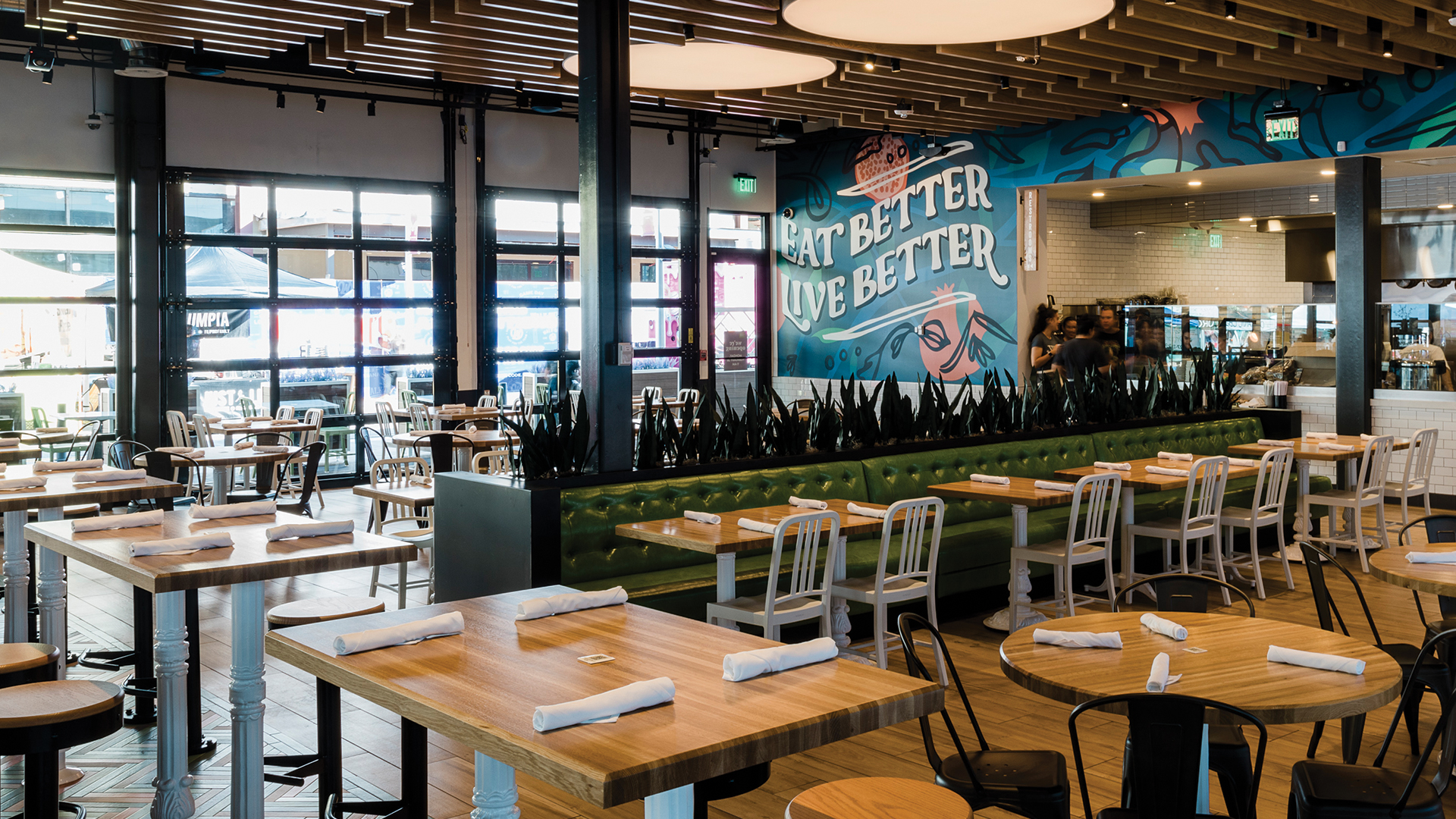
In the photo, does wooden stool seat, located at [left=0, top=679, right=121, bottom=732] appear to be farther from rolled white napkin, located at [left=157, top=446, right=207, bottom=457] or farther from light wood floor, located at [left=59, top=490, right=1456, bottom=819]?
rolled white napkin, located at [left=157, top=446, right=207, bottom=457]

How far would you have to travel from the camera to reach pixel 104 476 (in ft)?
16.8

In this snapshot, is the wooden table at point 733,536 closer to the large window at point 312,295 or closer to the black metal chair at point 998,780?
the black metal chair at point 998,780

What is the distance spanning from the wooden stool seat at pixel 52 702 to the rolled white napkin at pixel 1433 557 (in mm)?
4221

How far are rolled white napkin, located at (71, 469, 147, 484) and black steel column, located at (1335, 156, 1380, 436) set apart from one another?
31.3ft

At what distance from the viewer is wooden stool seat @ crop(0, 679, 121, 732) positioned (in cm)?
293

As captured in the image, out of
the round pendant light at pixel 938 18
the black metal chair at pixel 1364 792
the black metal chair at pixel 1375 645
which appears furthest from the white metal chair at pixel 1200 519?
the black metal chair at pixel 1364 792

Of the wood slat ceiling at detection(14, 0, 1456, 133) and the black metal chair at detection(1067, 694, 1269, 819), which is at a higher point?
the wood slat ceiling at detection(14, 0, 1456, 133)

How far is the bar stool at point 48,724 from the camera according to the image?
9.56 feet

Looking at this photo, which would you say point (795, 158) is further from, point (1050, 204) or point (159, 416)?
point (159, 416)

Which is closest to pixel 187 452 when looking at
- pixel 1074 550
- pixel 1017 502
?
pixel 1017 502

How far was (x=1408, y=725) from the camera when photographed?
4133 millimetres

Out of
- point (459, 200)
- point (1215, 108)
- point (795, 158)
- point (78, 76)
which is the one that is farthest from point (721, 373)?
point (78, 76)

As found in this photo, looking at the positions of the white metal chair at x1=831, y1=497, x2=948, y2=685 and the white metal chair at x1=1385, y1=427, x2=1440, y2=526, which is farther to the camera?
the white metal chair at x1=1385, y1=427, x2=1440, y2=526

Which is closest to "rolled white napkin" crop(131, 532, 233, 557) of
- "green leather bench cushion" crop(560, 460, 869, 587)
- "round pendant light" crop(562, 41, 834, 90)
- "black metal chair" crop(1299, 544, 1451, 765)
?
"green leather bench cushion" crop(560, 460, 869, 587)
